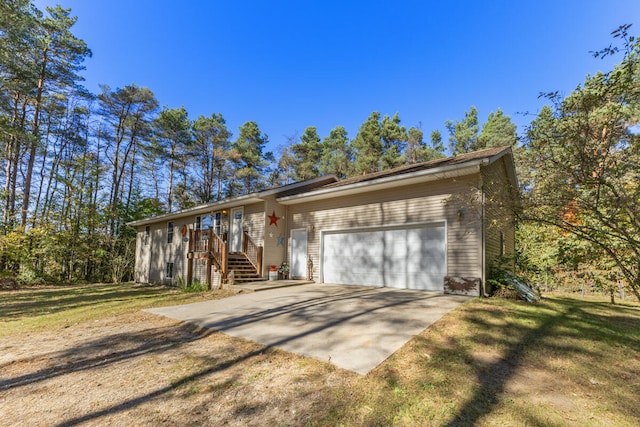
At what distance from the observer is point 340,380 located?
9.87 ft

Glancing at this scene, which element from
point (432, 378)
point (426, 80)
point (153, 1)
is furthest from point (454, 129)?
point (432, 378)

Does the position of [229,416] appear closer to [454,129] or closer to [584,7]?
[584,7]

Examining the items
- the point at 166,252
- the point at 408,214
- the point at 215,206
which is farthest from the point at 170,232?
the point at 408,214

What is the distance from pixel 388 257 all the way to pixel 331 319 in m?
4.27

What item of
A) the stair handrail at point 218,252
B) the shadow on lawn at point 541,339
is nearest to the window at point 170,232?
the stair handrail at point 218,252

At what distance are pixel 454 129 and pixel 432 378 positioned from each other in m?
24.6

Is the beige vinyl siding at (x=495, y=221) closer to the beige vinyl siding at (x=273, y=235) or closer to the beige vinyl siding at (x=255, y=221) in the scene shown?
the beige vinyl siding at (x=273, y=235)

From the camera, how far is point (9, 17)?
472 inches

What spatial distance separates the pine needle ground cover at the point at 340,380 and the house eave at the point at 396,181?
3.63 meters

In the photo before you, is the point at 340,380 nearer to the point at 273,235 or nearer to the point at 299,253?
the point at 299,253

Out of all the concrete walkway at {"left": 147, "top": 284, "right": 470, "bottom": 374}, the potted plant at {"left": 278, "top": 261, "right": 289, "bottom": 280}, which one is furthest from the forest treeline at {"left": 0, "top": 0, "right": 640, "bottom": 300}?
the potted plant at {"left": 278, "top": 261, "right": 289, "bottom": 280}

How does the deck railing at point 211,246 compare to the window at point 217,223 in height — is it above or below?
below

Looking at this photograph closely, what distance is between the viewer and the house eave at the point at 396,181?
723cm

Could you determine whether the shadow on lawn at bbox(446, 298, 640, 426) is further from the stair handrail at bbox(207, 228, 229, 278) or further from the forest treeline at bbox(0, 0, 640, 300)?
the stair handrail at bbox(207, 228, 229, 278)
